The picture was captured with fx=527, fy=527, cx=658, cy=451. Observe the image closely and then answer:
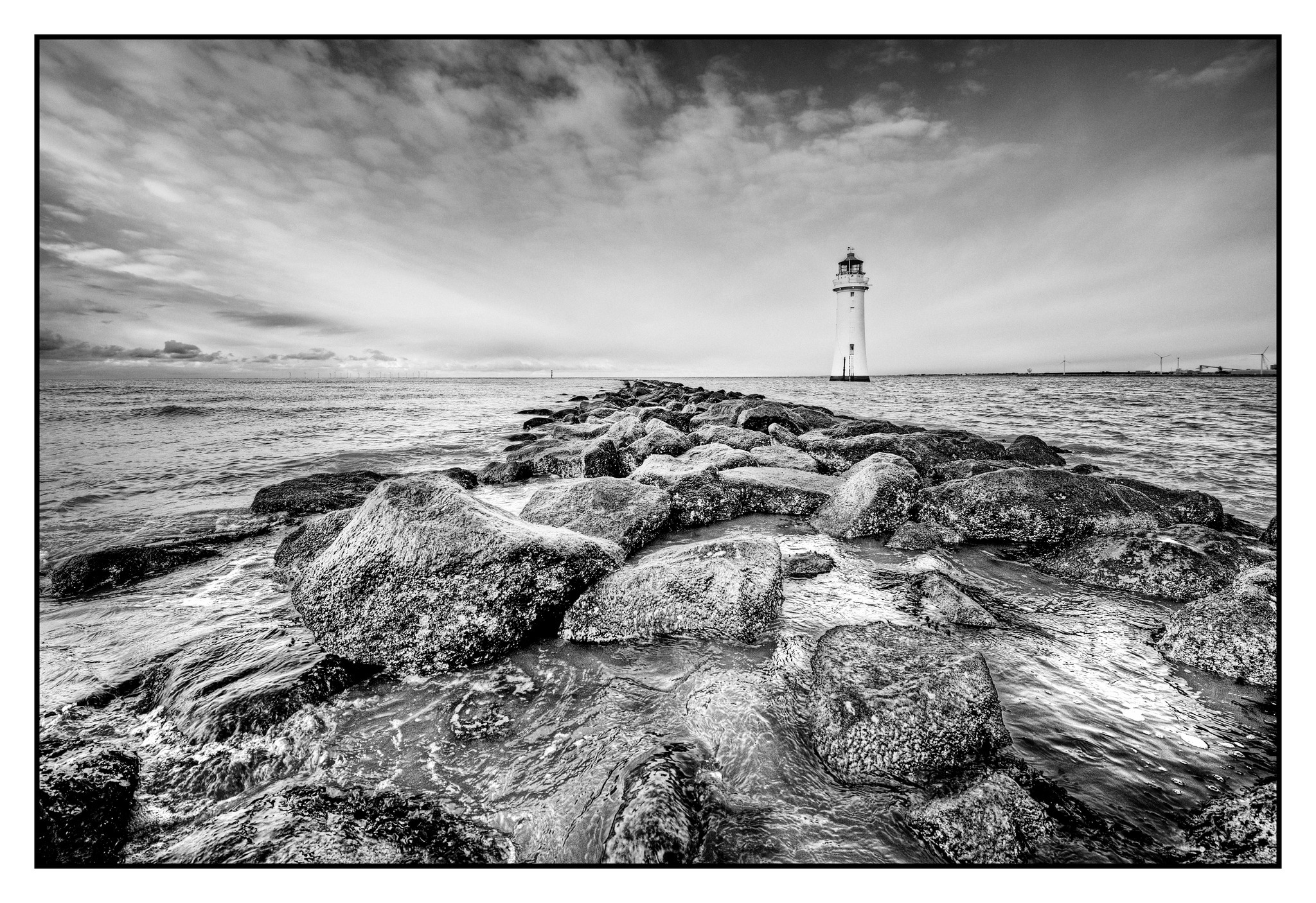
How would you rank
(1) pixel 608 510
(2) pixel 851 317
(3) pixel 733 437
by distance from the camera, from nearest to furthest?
(1) pixel 608 510, (3) pixel 733 437, (2) pixel 851 317

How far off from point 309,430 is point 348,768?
20.0m

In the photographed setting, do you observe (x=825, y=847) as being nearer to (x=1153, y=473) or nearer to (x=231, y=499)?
(x=231, y=499)

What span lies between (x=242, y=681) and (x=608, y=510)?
3591 millimetres

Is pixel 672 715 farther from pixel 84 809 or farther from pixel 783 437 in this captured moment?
pixel 783 437

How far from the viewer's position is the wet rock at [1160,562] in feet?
15.8

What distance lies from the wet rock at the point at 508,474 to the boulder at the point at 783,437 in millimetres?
5495

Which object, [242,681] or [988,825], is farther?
[242,681]

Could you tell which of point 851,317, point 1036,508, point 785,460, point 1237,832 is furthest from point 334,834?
point 851,317

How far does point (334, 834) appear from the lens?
237 centimetres

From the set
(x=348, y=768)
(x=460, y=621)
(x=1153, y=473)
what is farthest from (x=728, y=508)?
(x=1153, y=473)

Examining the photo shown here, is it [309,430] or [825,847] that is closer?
[825,847]

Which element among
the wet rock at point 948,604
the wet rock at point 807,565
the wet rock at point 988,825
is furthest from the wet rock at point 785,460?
the wet rock at point 988,825

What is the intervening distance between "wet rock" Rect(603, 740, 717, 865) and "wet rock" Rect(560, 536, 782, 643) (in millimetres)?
1493

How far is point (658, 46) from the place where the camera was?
3.98 m
